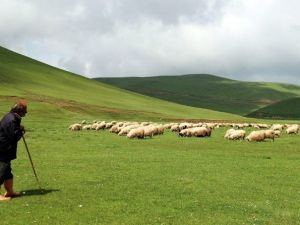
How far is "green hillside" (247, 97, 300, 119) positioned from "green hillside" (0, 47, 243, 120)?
4738 cm

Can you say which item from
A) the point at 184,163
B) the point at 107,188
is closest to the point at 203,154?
the point at 184,163

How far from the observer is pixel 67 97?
10706cm

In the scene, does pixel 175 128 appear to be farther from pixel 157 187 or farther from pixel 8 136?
pixel 8 136

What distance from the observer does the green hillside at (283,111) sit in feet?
553

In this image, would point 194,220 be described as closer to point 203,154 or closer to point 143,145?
point 203,154

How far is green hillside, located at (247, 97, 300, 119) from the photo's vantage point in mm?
168625

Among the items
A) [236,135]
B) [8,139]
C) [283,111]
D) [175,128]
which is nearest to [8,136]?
[8,139]

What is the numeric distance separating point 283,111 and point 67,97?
93246mm

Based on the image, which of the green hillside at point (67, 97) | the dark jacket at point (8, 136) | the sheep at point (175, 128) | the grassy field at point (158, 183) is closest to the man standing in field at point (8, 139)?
the dark jacket at point (8, 136)

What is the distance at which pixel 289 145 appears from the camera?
36.2 m

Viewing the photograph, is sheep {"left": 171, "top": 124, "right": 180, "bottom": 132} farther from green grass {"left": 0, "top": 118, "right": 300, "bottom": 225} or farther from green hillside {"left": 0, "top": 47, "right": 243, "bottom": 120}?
green hillside {"left": 0, "top": 47, "right": 243, "bottom": 120}

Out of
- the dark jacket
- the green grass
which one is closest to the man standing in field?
the dark jacket

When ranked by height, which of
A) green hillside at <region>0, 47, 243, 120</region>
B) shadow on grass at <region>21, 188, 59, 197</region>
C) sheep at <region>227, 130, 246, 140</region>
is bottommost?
shadow on grass at <region>21, 188, 59, 197</region>

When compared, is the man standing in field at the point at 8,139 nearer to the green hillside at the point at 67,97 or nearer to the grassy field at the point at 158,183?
the grassy field at the point at 158,183
